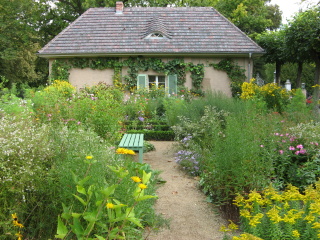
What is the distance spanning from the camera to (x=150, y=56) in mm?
15469

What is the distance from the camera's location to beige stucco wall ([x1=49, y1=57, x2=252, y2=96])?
51.0 ft

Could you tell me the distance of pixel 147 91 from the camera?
48.5ft

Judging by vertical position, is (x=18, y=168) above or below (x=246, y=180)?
above

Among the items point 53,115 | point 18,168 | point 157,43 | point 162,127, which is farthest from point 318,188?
point 157,43

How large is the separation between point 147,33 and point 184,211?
12.8 metres

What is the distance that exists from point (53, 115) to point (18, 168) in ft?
12.4

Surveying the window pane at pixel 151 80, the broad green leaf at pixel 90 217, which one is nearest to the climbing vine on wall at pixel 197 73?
the window pane at pixel 151 80

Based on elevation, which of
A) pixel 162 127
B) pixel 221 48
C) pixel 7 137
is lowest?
pixel 162 127

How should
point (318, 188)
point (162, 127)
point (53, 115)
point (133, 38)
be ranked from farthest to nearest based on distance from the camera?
1. point (133, 38)
2. point (162, 127)
3. point (53, 115)
4. point (318, 188)

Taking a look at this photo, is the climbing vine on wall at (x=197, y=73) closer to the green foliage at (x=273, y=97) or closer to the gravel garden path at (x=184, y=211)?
the green foliage at (x=273, y=97)

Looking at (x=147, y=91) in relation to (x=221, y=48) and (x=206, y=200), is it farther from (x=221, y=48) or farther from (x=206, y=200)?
(x=206, y=200)

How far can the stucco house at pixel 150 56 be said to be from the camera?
15141 mm

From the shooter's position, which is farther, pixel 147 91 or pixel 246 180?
pixel 147 91

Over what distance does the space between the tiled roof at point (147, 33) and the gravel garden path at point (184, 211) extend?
33.3 feet
